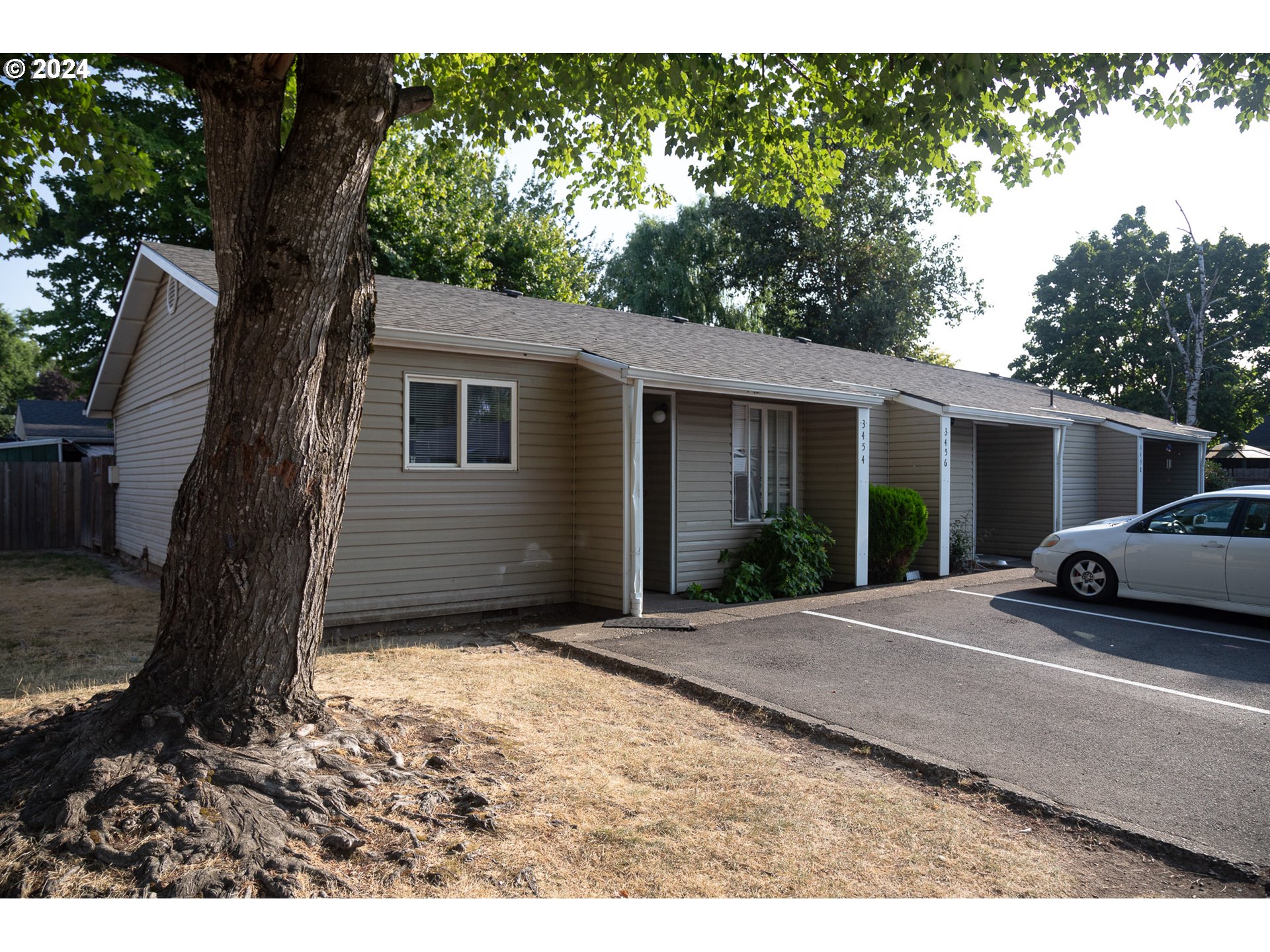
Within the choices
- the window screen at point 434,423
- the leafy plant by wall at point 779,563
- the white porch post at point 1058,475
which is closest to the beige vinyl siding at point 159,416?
the window screen at point 434,423

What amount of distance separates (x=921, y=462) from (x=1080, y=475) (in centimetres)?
573

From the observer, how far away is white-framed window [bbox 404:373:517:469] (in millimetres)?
9016

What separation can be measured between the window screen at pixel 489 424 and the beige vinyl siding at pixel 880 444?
651cm

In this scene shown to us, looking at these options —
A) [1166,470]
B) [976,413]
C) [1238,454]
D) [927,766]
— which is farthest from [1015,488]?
[1238,454]

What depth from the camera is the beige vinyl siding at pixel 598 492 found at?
9.59 metres

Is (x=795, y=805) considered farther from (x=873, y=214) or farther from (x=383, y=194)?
(x=873, y=214)

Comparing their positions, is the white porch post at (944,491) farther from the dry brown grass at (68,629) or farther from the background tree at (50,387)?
the background tree at (50,387)

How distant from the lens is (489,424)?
9.60 meters

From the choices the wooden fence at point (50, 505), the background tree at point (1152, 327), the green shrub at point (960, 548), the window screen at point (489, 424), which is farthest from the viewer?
the background tree at point (1152, 327)

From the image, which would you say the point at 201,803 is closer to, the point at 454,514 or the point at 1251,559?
the point at 454,514

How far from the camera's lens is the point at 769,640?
8.16 meters

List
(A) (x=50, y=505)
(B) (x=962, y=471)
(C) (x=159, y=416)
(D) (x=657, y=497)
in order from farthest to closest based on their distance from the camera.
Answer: (A) (x=50, y=505)
(B) (x=962, y=471)
(C) (x=159, y=416)
(D) (x=657, y=497)

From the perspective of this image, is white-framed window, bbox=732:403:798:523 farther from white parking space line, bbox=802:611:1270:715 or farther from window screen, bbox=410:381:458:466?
window screen, bbox=410:381:458:466

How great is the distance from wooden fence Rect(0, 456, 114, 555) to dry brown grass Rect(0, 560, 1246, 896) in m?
12.8
